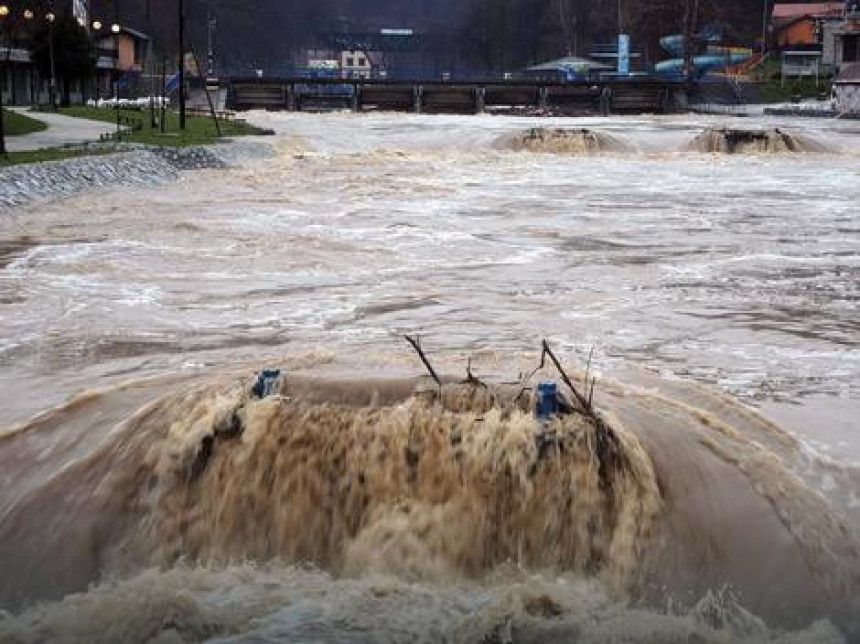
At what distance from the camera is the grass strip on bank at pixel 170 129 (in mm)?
35000

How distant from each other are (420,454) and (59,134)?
31166 millimetres

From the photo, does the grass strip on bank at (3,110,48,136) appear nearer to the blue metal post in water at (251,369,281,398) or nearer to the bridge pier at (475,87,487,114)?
the blue metal post in water at (251,369,281,398)

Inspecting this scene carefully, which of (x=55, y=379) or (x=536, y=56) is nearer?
(x=55, y=379)

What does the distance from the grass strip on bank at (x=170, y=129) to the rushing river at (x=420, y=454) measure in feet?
58.4

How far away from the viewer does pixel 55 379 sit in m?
9.73

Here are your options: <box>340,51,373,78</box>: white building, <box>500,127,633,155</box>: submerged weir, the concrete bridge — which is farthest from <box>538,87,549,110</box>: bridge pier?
<box>340,51,373,78</box>: white building

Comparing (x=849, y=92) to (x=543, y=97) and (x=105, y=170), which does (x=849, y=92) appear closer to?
(x=543, y=97)

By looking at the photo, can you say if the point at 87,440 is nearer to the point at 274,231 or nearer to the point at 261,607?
the point at 261,607

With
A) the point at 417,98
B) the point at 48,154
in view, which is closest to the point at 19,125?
the point at 48,154

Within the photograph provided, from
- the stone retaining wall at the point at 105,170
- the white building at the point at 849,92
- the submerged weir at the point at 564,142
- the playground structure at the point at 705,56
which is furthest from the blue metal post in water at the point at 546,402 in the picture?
the playground structure at the point at 705,56

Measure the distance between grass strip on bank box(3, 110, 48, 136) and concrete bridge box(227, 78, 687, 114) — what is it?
40079 millimetres

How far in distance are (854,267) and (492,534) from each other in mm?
11503

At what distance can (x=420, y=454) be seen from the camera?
7.02 meters

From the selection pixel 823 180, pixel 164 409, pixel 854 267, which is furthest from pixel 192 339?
pixel 823 180
